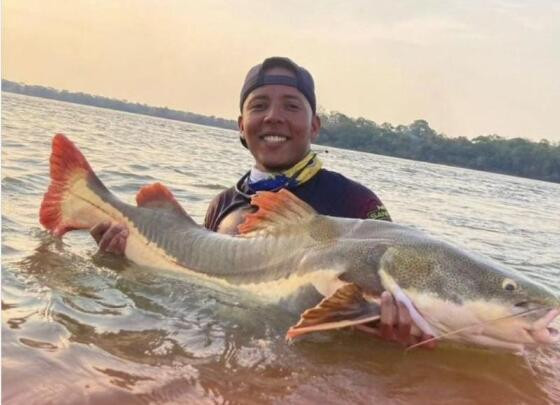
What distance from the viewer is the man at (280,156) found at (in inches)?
192

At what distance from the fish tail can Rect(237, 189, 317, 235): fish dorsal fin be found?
1428 millimetres

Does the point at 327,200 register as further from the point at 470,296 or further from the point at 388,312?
the point at 470,296

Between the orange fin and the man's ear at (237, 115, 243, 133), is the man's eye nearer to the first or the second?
the man's ear at (237, 115, 243, 133)

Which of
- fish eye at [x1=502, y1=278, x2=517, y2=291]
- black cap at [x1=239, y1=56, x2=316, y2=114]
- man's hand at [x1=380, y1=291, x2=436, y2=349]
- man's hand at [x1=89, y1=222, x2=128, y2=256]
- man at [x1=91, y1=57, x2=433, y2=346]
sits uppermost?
black cap at [x1=239, y1=56, x2=316, y2=114]

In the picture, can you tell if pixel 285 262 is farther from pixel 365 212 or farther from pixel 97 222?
pixel 97 222

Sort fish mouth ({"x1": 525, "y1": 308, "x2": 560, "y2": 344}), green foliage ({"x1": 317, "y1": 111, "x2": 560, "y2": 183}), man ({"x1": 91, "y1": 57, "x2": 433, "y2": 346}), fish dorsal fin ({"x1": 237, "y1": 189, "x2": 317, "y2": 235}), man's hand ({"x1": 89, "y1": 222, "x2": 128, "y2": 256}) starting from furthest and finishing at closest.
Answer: green foliage ({"x1": 317, "y1": 111, "x2": 560, "y2": 183})
man's hand ({"x1": 89, "y1": 222, "x2": 128, "y2": 256})
man ({"x1": 91, "y1": 57, "x2": 433, "y2": 346})
fish dorsal fin ({"x1": 237, "y1": 189, "x2": 317, "y2": 235})
fish mouth ({"x1": 525, "y1": 308, "x2": 560, "y2": 344})

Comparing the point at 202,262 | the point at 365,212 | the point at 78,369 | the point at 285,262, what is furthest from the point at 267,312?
the point at 78,369

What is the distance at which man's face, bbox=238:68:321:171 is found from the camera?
5.11 meters

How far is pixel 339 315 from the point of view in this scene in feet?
10.8

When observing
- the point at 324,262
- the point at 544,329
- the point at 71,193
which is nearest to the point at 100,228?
the point at 71,193

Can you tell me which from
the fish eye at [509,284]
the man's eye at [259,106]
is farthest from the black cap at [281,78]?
the fish eye at [509,284]

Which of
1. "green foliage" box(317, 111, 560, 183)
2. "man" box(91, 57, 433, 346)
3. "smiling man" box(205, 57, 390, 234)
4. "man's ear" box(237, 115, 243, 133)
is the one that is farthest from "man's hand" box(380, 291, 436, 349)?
"green foliage" box(317, 111, 560, 183)

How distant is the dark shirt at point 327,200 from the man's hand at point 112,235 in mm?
757

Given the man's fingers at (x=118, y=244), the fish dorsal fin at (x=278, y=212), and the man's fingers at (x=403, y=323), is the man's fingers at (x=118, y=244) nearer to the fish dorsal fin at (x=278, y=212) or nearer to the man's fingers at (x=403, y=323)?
the fish dorsal fin at (x=278, y=212)
